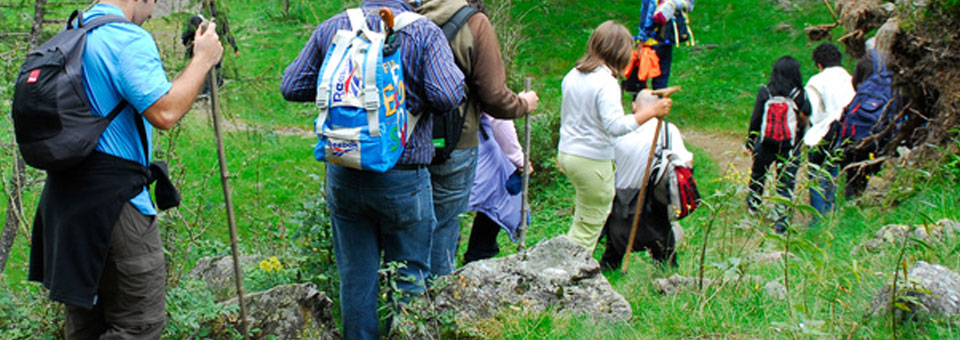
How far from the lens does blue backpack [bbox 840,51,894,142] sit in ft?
19.9

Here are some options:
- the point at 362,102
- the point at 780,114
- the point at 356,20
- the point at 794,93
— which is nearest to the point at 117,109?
the point at 362,102

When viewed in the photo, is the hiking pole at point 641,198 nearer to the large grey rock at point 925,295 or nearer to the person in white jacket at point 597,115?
the person in white jacket at point 597,115

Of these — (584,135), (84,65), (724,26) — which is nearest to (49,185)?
Answer: (84,65)

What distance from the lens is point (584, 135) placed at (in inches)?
187

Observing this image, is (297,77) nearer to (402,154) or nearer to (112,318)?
(402,154)

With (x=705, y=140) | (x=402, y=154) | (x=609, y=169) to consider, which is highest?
(x=402, y=154)

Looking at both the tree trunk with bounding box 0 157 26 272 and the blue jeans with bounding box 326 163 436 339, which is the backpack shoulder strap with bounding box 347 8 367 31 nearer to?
the blue jeans with bounding box 326 163 436 339

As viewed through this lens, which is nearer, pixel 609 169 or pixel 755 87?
pixel 609 169

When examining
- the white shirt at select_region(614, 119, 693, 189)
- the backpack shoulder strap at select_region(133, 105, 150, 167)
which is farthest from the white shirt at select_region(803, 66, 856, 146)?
the backpack shoulder strap at select_region(133, 105, 150, 167)

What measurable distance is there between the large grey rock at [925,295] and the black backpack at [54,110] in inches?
112

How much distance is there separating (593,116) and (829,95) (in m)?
2.97

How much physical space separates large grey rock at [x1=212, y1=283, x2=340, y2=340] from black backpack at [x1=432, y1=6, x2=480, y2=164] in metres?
0.93

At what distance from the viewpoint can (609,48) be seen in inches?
182

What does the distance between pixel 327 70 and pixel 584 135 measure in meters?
2.15
